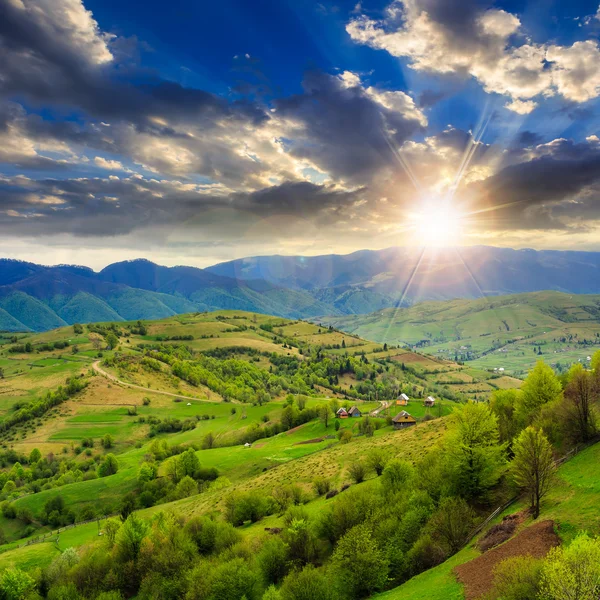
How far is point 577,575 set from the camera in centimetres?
2247

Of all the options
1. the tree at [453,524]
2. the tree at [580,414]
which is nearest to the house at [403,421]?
the tree at [580,414]

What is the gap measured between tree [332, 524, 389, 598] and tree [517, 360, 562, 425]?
110 ft

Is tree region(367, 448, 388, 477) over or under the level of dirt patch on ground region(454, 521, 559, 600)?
under

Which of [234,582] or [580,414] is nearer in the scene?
[234,582]

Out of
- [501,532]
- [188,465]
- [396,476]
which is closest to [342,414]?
[188,465]

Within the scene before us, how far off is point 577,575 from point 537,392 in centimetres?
4671

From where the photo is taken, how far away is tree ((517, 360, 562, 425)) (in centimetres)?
6191

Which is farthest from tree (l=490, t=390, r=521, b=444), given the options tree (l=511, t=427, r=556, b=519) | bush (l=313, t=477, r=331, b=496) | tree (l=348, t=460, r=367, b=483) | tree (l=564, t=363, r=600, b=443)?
bush (l=313, t=477, r=331, b=496)

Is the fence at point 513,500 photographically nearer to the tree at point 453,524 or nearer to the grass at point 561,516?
the tree at point 453,524

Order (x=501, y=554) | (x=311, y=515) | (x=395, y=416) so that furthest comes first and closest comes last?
(x=395, y=416), (x=311, y=515), (x=501, y=554)

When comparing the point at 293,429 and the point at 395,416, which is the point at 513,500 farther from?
the point at 293,429

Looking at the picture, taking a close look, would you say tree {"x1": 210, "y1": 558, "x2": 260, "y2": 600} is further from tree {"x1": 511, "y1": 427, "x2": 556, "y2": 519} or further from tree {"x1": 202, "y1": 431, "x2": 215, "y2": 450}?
tree {"x1": 202, "y1": 431, "x2": 215, "y2": 450}

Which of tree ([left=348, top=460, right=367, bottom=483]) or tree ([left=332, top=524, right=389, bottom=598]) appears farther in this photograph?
tree ([left=348, top=460, right=367, bottom=483])

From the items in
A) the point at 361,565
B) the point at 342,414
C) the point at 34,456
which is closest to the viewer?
the point at 361,565
